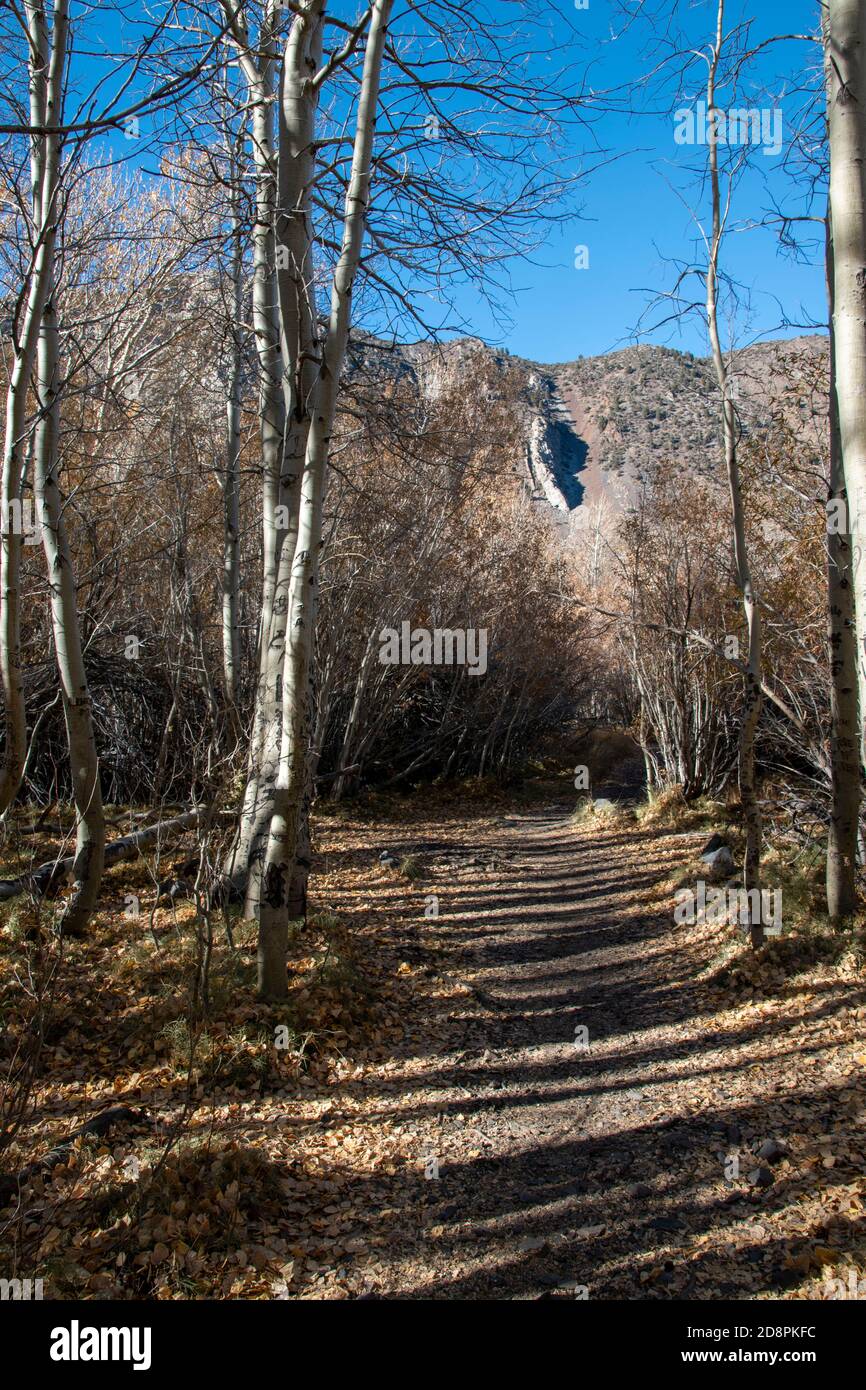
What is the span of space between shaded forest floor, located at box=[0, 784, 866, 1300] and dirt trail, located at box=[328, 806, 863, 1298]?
1 cm

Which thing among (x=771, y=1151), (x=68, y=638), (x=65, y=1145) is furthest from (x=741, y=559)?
(x=65, y=1145)

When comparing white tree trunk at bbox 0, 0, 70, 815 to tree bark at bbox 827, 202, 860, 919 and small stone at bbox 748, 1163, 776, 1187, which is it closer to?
small stone at bbox 748, 1163, 776, 1187

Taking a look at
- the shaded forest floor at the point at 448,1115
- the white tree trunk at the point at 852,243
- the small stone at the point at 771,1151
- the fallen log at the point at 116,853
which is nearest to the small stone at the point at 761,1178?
the shaded forest floor at the point at 448,1115

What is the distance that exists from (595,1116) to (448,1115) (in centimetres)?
80

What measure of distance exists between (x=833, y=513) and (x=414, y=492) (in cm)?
729

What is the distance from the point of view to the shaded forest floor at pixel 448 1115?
3260 millimetres

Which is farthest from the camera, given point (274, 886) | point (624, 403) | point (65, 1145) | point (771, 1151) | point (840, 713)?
point (624, 403)

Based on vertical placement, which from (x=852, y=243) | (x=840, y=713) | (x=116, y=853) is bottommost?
(x=116, y=853)

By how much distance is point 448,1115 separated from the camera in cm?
447

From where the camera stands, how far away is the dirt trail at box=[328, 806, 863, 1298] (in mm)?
3330

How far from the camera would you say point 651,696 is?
12.3 m

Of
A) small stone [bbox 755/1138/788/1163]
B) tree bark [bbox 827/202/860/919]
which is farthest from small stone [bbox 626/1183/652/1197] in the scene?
tree bark [bbox 827/202/860/919]

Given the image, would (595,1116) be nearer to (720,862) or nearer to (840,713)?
(840,713)

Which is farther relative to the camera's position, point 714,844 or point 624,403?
point 624,403
